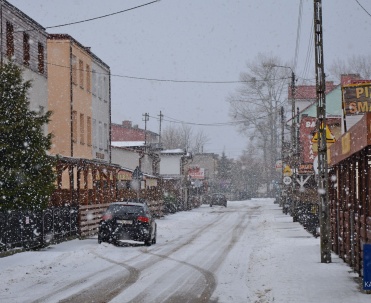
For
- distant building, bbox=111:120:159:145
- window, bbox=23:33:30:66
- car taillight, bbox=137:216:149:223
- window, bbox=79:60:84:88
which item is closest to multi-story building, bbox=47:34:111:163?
window, bbox=79:60:84:88

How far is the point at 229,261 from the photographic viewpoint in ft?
66.7

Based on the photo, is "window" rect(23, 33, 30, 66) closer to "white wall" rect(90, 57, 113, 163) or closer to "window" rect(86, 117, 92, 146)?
"window" rect(86, 117, 92, 146)

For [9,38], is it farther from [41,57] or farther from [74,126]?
[74,126]

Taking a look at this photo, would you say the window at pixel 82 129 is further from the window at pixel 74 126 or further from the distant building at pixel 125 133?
the distant building at pixel 125 133

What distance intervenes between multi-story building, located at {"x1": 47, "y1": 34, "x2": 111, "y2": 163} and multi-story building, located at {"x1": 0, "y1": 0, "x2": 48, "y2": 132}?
137 inches

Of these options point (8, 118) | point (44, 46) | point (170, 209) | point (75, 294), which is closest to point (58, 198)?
point (8, 118)

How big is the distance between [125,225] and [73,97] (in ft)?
63.6

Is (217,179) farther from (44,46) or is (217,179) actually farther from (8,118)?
(8,118)

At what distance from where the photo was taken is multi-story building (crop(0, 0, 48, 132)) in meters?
32.2

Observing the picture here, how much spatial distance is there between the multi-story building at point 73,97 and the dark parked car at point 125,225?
15634mm

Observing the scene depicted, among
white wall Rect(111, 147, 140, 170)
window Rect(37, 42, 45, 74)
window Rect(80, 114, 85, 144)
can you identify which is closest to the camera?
window Rect(37, 42, 45, 74)

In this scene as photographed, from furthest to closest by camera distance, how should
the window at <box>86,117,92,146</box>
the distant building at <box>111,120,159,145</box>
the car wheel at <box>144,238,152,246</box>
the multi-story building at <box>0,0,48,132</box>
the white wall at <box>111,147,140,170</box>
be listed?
the distant building at <box>111,120,159,145</box>
the white wall at <box>111,147,140,170</box>
the window at <box>86,117,92,146</box>
the multi-story building at <box>0,0,48,132</box>
the car wheel at <box>144,238,152,246</box>

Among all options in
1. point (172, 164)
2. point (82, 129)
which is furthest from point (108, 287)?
point (172, 164)

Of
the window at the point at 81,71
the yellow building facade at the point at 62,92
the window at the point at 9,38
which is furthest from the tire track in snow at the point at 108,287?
the window at the point at 81,71
